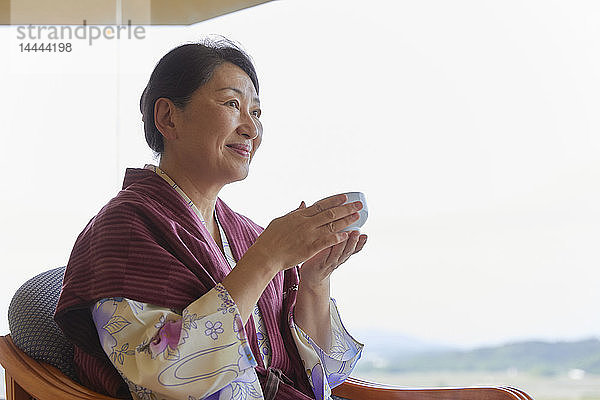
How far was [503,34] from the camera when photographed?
136 inches

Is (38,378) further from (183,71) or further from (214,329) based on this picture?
(183,71)

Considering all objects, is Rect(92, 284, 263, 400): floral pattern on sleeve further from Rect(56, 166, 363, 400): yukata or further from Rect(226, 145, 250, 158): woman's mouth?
Rect(226, 145, 250, 158): woman's mouth

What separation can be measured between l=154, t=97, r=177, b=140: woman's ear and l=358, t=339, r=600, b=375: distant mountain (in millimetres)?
2746

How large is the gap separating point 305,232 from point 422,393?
1.63ft

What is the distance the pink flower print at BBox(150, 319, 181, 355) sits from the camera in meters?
1.13

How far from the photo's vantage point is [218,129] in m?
1.41

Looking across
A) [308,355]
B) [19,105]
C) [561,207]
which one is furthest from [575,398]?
[19,105]

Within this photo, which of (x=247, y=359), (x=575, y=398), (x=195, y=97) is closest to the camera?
(x=247, y=359)

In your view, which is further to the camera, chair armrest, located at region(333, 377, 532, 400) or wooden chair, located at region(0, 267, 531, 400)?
chair armrest, located at region(333, 377, 532, 400)

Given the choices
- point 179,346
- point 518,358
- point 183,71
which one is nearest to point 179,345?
point 179,346

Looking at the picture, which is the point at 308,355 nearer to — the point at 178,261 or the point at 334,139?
the point at 178,261

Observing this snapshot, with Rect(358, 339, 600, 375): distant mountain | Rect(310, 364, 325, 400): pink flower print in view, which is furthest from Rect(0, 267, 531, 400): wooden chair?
Rect(358, 339, 600, 375): distant mountain

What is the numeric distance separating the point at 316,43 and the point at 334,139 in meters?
0.50

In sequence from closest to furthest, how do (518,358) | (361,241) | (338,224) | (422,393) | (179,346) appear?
1. (179,346)
2. (338,224)
3. (361,241)
4. (422,393)
5. (518,358)
